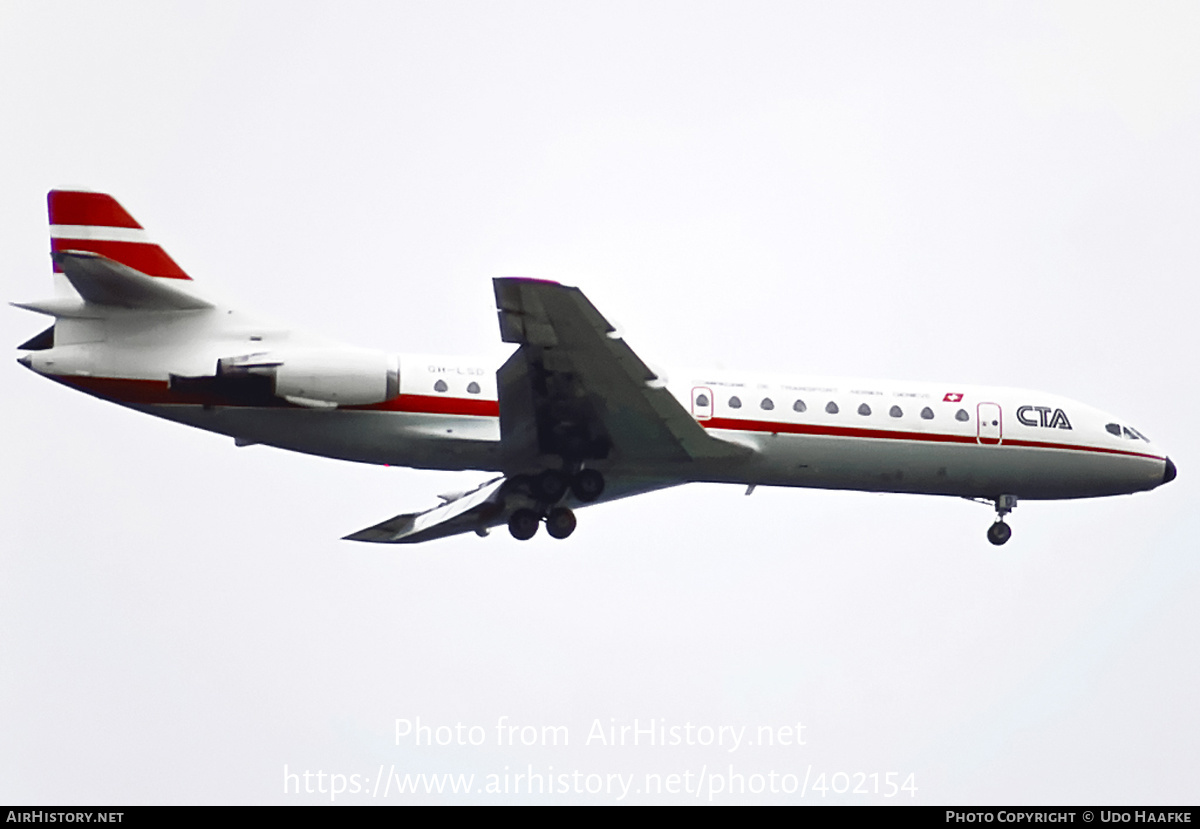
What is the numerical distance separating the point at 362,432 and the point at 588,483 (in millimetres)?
3830

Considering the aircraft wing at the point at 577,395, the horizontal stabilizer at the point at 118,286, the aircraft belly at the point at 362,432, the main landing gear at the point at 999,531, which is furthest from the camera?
the main landing gear at the point at 999,531

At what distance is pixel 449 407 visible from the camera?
82.9 feet

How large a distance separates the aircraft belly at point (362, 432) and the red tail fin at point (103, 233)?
2.46 metres

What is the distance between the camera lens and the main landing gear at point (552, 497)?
26.1 meters

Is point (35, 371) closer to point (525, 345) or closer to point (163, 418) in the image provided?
point (163, 418)

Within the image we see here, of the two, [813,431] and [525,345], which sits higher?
[525,345]

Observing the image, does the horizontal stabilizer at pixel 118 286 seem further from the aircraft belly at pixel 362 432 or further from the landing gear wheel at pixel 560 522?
the landing gear wheel at pixel 560 522

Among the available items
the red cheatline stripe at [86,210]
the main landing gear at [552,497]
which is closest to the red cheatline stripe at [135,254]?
the red cheatline stripe at [86,210]

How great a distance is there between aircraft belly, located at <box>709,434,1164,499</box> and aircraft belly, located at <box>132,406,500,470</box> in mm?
4221

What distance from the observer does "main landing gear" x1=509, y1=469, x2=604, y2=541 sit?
1027 inches

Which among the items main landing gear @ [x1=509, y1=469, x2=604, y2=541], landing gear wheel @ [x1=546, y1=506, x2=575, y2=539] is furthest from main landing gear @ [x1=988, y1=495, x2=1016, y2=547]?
landing gear wheel @ [x1=546, y1=506, x2=575, y2=539]

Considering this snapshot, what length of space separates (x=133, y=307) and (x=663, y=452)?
869 centimetres

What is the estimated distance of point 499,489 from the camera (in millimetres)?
28203

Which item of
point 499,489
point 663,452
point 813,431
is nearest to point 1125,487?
point 813,431
